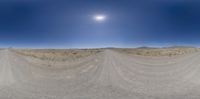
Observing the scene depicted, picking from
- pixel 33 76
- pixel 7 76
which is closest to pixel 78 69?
pixel 33 76

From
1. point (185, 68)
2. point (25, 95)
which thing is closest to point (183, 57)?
point (185, 68)

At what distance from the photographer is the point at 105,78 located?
701cm

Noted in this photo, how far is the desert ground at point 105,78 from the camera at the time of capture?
557 cm

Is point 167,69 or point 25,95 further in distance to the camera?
point 167,69

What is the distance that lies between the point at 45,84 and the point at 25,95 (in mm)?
1256

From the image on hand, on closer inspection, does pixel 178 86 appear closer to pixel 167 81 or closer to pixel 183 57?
pixel 167 81

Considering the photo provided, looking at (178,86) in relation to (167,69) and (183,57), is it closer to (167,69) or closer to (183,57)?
(167,69)

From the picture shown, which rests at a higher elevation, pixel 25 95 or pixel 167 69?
pixel 167 69

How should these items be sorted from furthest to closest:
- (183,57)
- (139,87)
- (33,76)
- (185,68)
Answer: (183,57) → (185,68) → (33,76) → (139,87)

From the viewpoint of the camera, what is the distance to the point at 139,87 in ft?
20.7

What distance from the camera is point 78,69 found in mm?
8117

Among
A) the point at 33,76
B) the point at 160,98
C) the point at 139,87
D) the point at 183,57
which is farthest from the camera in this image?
the point at 183,57

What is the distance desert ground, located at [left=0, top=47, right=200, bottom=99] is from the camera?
219 inches

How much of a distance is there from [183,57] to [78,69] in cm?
468
